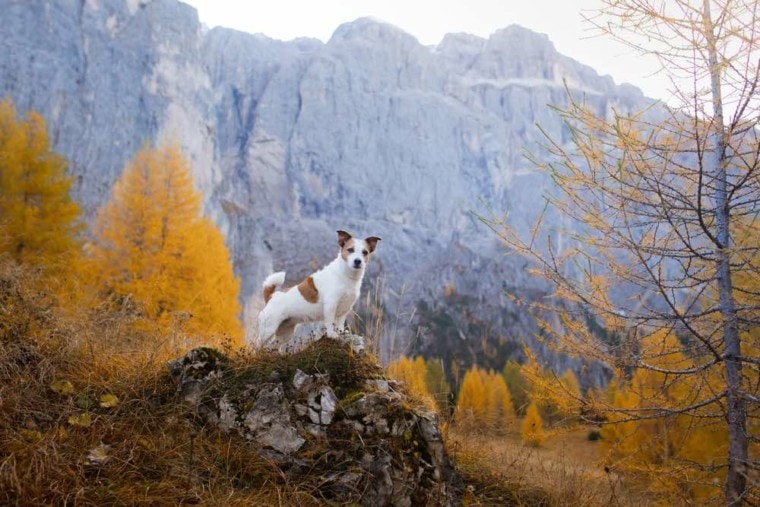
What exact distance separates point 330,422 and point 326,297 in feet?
5.22

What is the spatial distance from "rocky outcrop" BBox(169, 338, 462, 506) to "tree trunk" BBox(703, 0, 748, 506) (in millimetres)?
2094

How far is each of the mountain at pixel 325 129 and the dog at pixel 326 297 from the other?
20611mm

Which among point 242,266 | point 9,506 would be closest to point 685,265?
point 9,506

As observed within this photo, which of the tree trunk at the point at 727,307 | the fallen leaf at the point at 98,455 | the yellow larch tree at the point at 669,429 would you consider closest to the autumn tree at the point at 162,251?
the fallen leaf at the point at 98,455

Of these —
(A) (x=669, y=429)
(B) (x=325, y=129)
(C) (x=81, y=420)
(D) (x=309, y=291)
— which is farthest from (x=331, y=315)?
(B) (x=325, y=129)

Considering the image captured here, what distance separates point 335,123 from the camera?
95062 mm

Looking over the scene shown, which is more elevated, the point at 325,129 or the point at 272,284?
the point at 325,129

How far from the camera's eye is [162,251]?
11.3 metres

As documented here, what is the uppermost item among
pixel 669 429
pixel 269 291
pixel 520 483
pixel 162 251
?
pixel 269 291

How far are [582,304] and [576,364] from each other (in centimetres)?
6816

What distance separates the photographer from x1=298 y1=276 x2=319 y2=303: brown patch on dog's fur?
4.74 m

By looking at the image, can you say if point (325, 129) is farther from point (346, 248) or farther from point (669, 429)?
point (669, 429)

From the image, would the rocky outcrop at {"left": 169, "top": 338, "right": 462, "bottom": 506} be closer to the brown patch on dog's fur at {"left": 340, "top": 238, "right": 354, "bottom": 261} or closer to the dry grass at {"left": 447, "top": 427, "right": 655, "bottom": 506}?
the dry grass at {"left": 447, "top": 427, "right": 655, "bottom": 506}

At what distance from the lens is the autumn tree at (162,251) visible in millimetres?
10742
